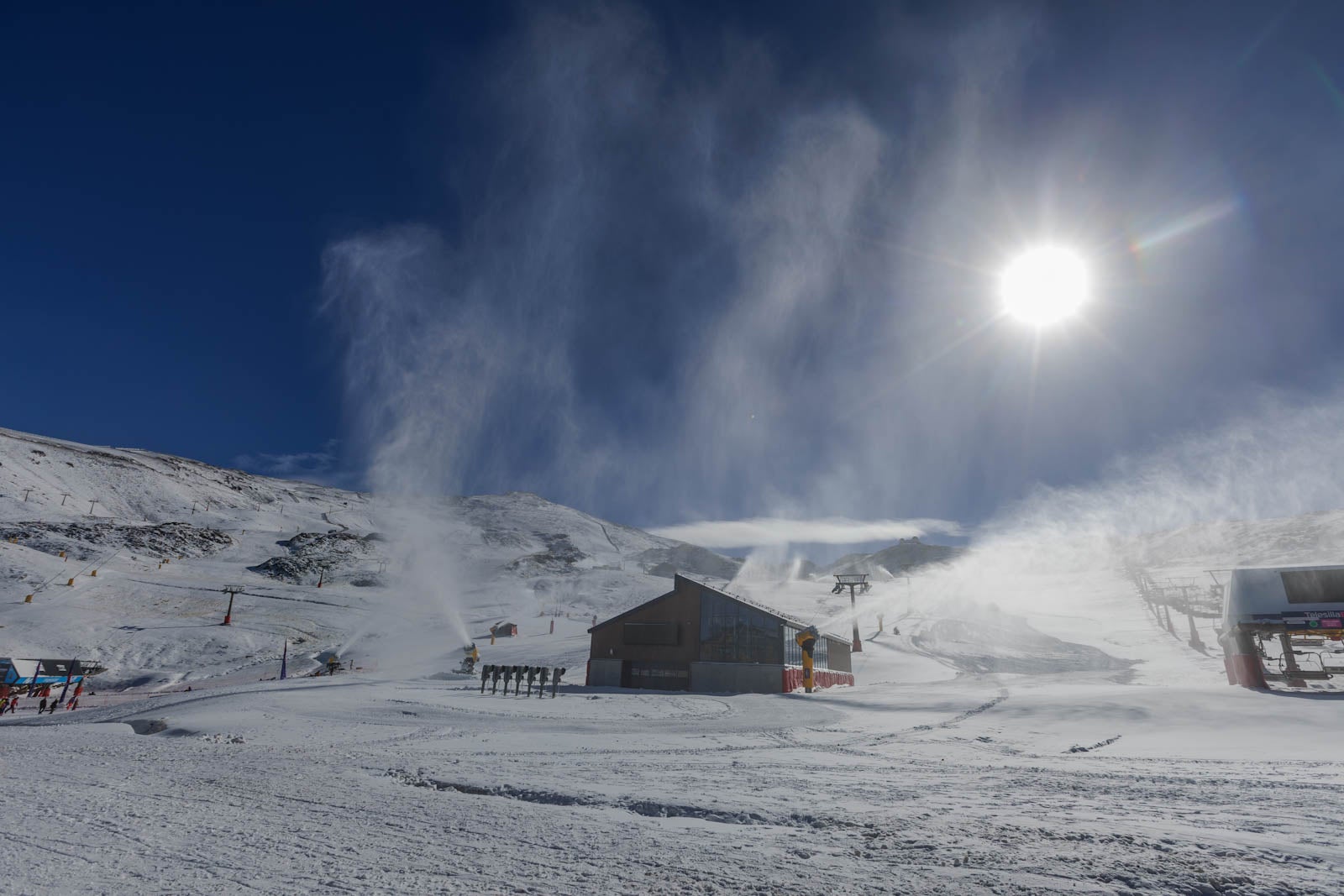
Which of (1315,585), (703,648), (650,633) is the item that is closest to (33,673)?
(650,633)

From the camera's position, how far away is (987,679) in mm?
36219

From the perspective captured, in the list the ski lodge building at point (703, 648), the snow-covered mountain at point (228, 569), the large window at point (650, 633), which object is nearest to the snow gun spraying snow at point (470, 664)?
the ski lodge building at point (703, 648)

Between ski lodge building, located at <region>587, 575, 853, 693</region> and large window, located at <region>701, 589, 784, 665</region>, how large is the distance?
0.06 meters

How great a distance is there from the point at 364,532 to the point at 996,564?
137 m

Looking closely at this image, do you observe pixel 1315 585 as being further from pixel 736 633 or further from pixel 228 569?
pixel 228 569

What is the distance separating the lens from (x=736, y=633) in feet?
140

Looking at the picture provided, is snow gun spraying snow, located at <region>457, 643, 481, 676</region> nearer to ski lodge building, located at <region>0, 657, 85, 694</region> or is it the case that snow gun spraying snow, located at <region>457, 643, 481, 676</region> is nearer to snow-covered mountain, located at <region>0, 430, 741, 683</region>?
snow-covered mountain, located at <region>0, 430, 741, 683</region>

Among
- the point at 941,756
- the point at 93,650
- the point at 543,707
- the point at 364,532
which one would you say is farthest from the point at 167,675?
the point at 364,532

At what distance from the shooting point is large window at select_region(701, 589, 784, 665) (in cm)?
4188

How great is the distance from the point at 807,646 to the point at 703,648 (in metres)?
6.95

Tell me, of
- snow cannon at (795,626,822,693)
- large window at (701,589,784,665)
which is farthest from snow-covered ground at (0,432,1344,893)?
large window at (701,589,784,665)

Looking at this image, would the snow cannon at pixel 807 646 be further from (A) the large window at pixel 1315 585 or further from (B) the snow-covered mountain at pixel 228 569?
(A) the large window at pixel 1315 585

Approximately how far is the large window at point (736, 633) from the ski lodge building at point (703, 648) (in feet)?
0.18

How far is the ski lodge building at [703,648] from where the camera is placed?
4156 cm
